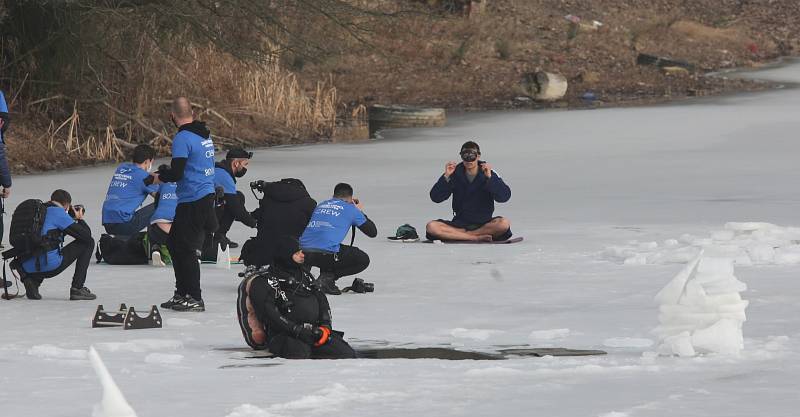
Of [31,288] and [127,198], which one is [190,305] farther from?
[127,198]

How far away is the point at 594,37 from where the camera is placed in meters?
46.9

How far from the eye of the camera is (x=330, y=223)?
502 inches

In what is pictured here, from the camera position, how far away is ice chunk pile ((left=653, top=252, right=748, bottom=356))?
9.16 m

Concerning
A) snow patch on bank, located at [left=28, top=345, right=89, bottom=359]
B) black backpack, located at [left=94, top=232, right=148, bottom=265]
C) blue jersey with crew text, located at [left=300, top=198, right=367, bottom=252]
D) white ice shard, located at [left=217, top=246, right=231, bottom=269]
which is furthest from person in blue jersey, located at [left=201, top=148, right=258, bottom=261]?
snow patch on bank, located at [left=28, top=345, right=89, bottom=359]

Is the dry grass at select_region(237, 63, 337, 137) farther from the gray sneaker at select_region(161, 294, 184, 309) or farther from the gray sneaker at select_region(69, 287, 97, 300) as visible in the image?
the gray sneaker at select_region(161, 294, 184, 309)

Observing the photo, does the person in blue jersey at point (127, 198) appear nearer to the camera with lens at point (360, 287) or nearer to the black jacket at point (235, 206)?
the black jacket at point (235, 206)

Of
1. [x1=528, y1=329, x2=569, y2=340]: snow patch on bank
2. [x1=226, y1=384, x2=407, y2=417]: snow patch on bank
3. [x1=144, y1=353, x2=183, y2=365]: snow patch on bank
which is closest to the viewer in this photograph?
[x1=226, y1=384, x2=407, y2=417]: snow patch on bank

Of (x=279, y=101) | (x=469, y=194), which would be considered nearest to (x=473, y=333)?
(x=469, y=194)

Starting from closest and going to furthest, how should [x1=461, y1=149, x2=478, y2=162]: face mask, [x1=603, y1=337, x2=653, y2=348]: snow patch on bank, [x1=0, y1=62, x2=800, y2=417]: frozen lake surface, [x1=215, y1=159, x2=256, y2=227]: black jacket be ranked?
[x1=0, y1=62, x2=800, y2=417]: frozen lake surface, [x1=603, y1=337, x2=653, y2=348]: snow patch on bank, [x1=215, y1=159, x2=256, y2=227]: black jacket, [x1=461, y1=149, x2=478, y2=162]: face mask

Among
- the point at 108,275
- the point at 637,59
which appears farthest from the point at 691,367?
the point at 637,59

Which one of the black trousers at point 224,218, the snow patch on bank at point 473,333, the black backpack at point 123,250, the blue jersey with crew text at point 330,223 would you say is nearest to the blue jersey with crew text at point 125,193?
the black backpack at point 123,250

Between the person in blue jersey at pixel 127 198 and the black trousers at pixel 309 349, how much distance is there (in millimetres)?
5470

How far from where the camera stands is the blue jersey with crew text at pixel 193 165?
470 inches

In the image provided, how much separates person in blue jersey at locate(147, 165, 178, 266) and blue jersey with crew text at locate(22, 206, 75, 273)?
2.01 metres
